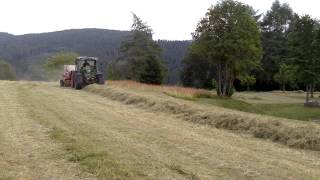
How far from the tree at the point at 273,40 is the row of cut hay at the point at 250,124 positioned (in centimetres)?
6470

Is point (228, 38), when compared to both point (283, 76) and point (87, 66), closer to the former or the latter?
point (87, 66)

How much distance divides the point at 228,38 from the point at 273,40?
39.5 metres

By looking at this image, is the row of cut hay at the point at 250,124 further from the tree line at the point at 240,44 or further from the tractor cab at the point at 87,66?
the tree line at the point at 240,44

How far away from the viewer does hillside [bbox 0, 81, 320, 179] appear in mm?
9750

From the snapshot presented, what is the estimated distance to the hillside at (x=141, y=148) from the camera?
975 cm

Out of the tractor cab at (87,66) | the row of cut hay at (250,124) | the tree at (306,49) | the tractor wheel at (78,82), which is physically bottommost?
the row of cut hay at (250,124)

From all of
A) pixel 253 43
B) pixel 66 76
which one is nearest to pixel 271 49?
pixel 253 43

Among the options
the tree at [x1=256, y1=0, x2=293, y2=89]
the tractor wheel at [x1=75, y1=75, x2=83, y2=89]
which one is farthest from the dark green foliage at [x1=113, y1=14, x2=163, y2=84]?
the tractor wheel at [x1=75, y1=75, x2=83, y2=89]

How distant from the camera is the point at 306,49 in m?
52.1

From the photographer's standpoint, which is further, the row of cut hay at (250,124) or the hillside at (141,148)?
the row of cut hay at (250,124)

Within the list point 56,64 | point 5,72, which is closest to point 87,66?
point 56,64

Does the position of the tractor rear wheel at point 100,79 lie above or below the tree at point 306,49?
below

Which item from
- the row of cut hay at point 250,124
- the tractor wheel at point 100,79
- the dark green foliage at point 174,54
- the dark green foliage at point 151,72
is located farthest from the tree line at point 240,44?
the dark green foliage at point 174,54

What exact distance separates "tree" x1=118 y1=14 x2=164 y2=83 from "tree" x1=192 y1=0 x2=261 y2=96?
23358mm
